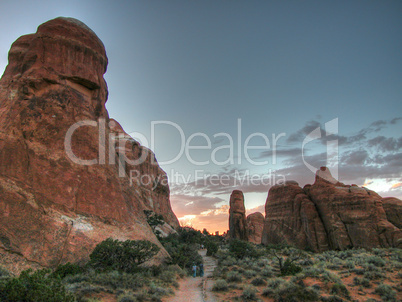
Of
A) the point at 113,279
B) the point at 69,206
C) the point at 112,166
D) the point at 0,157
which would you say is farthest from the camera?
the point at 112,166

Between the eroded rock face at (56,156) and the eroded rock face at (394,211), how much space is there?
33.3 metres

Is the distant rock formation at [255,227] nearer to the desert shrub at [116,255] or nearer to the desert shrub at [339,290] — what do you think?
the desert shrub at [116,255]

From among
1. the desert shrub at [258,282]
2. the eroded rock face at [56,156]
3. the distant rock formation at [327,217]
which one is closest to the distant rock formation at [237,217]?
the distant rock formation at [327,217]

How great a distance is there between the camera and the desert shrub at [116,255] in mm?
14258

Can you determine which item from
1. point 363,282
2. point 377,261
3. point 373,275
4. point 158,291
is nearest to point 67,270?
point 158,291

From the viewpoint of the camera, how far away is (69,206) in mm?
16266

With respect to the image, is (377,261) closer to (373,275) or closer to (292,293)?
(373,275)

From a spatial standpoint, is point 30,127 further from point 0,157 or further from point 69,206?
point 69,206

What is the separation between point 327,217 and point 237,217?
84.1ft

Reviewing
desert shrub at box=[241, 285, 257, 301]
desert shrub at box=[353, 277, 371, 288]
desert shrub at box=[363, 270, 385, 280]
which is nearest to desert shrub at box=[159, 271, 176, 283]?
desert shrub at box=[241, 285, 257, 301]

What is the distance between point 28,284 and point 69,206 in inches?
413

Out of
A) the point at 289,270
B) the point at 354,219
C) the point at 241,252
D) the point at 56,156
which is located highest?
the point at 56,156

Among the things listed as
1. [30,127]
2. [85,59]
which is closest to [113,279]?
[30,127]

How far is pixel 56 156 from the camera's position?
56.7ft
